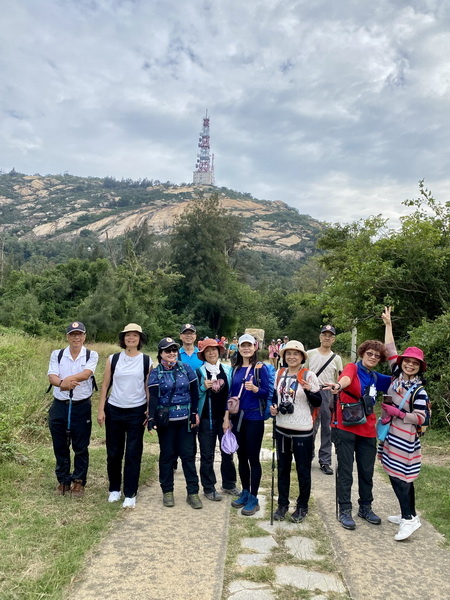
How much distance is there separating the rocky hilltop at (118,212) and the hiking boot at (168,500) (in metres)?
90.5

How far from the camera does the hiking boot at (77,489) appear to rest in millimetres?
→ 4137

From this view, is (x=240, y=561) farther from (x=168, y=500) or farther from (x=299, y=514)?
(x=168, y=500)

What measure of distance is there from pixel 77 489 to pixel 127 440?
2.28 ft

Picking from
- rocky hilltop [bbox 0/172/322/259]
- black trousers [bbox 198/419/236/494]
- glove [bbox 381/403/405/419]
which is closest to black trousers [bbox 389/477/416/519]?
glove [bbox 381/403/405/419]

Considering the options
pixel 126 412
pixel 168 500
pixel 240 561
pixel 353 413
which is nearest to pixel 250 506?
pixel 168 500

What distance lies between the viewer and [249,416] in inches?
159

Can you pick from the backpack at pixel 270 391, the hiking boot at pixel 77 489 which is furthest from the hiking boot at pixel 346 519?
the hiking boot at pixel 77 489

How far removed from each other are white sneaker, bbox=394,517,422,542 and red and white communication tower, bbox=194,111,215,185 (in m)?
195

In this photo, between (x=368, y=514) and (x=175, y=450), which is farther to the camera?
(x=175, y=450)

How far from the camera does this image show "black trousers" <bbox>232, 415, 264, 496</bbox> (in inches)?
158

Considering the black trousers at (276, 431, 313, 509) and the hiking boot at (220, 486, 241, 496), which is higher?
the black trousers at (276, 431, 313, 509)

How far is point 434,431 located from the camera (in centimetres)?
730

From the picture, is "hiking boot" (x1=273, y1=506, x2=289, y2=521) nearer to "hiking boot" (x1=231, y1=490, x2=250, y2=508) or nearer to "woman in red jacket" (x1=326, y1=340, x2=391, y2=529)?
"hiking boot" (x1=231, y1=490, x2=250, y2=508)

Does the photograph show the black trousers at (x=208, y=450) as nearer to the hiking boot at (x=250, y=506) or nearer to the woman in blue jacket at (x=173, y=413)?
the woman in blue jacket at (x=173, y=413)
